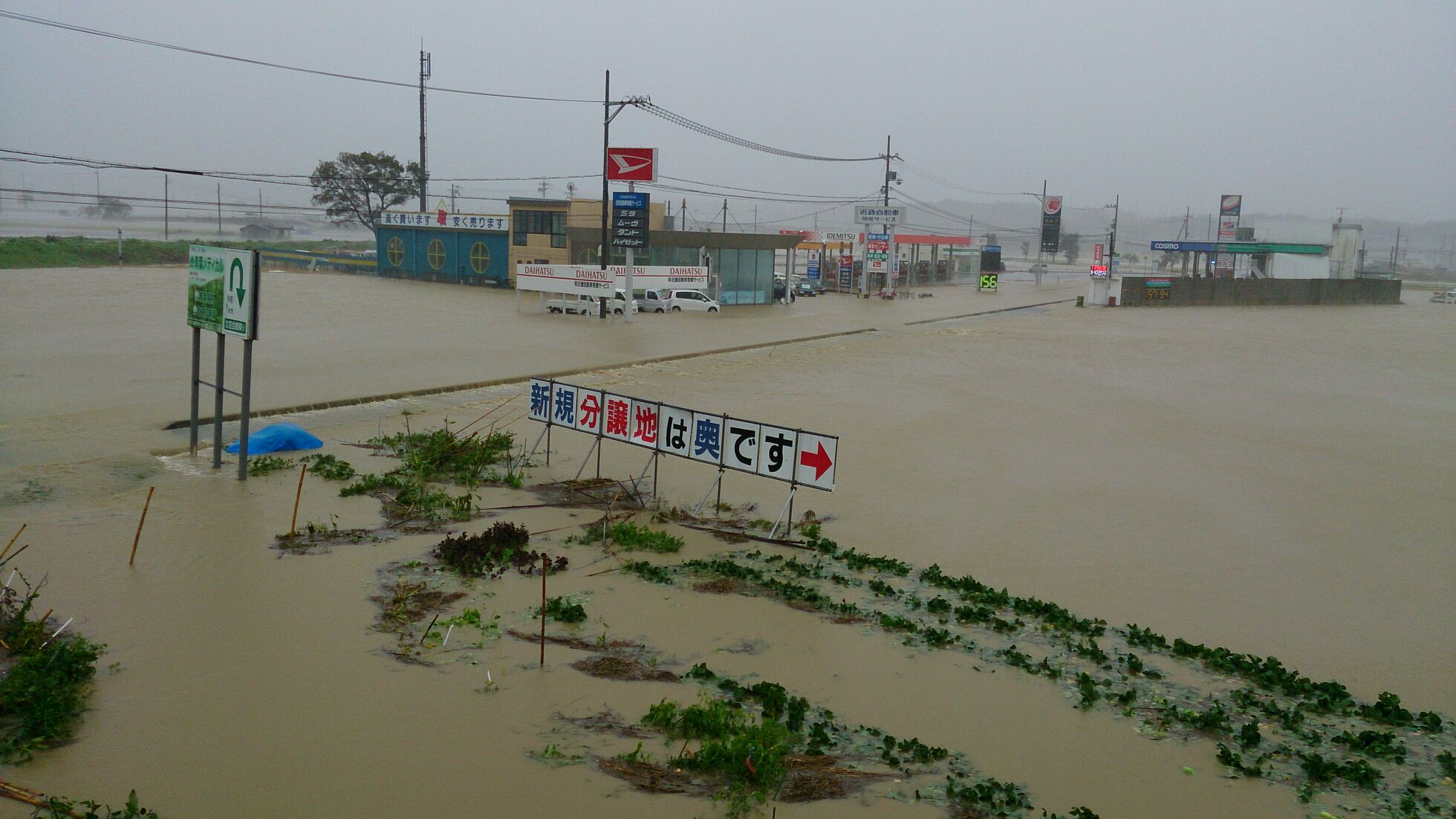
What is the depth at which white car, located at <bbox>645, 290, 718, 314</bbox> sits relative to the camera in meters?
39.2

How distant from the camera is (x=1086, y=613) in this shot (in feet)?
30.7

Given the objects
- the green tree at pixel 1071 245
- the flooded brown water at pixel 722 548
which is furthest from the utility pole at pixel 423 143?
the green tree at pixel 1071 245

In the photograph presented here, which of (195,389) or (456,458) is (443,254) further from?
(456,458)

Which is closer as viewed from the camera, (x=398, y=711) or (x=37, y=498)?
(x=398, y=711)

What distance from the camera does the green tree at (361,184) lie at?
61.5 m

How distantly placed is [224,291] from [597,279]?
75.6 feet

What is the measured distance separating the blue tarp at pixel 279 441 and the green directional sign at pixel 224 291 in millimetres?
1791

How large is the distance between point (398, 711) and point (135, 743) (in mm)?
1538

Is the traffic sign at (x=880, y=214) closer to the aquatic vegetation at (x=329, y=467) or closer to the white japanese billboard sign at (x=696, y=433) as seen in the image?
the white japanese billboard sign at (x=696, y=433)

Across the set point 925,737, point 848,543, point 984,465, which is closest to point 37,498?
point 848,543

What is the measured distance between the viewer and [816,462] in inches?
414

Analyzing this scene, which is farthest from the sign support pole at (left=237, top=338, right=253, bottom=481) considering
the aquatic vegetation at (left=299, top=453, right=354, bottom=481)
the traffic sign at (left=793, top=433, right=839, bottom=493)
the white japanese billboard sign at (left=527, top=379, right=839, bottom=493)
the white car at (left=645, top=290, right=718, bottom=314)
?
the white car at (left=645, top=290, right=718, bottom=314)

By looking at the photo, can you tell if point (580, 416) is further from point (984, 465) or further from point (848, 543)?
point (984, 465)

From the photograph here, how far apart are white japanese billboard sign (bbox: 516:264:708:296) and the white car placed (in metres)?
1.01
